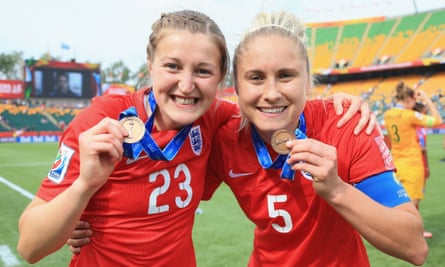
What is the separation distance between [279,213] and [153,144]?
0.67 meters

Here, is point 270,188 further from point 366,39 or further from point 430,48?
point 366,39

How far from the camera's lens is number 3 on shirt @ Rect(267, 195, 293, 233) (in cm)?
194

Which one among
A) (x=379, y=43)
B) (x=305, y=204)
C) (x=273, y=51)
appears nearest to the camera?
(x=273, y=51)

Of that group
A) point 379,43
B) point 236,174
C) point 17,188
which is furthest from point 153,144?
point 379,43

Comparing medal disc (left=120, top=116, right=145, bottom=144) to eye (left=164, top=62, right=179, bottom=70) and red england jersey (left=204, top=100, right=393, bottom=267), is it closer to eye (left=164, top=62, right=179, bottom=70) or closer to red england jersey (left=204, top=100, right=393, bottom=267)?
eye (left=164, top=62, right=179, bottom=70)

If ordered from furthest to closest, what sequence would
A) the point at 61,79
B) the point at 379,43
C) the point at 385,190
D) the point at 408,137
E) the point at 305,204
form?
the point at 379,43
the point at 61,79
the point at 408,137
the point at 305,204
the point at 385,190

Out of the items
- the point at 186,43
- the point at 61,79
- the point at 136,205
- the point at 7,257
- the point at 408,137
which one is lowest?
the point at 61,79

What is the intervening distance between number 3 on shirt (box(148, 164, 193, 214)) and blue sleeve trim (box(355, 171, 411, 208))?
851 millimetres

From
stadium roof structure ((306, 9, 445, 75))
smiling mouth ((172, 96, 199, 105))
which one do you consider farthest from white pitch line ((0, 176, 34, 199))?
stadium roof structure ((306, 9, 445, 75))

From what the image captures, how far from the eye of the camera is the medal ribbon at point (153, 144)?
181 cm

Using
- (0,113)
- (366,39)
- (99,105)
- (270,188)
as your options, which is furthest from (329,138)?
(366,39)

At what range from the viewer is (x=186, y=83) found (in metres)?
1.84

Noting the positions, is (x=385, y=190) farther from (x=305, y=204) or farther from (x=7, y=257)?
(x=7, y=257)

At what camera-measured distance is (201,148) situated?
2.20m
